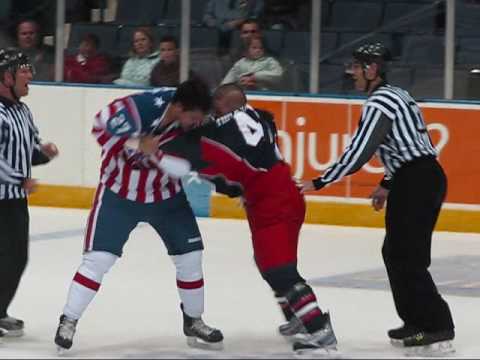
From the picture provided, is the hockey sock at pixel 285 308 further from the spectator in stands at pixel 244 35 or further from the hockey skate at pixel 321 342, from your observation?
the spectator in stands at pixel 244 35

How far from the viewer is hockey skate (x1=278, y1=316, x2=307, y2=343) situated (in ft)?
25.9

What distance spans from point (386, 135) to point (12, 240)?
1.86 m

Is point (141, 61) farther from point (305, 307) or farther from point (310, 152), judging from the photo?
point (305, 307)

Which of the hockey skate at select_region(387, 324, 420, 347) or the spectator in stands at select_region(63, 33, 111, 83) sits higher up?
the spectator in stands at select_region(63, 33, 111, 83)

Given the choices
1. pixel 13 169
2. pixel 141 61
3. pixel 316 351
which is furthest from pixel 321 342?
pixel 141 61

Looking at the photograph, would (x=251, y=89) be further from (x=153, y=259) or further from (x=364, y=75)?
(x=364, y=75)

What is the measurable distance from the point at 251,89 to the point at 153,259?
112 inches

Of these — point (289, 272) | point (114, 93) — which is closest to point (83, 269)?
point (289, 272)

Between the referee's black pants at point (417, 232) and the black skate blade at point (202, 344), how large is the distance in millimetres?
906

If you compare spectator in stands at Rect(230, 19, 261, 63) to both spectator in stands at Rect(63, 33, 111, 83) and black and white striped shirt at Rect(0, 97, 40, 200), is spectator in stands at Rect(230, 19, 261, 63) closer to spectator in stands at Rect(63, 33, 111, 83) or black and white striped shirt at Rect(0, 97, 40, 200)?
spectator in stands at Rect(63, 33, 111, 83)

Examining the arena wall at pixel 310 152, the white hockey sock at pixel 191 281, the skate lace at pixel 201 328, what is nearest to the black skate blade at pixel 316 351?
the skate lace at pixel 201 328

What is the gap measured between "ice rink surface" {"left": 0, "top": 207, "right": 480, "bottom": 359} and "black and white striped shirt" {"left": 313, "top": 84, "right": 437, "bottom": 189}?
2.90 feet

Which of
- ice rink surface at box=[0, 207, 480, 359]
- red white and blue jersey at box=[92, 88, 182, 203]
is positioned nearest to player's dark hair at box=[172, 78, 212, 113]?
red white and blue jersey at box=[92, 88, 182, 203]

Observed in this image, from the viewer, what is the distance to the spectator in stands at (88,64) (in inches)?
538
